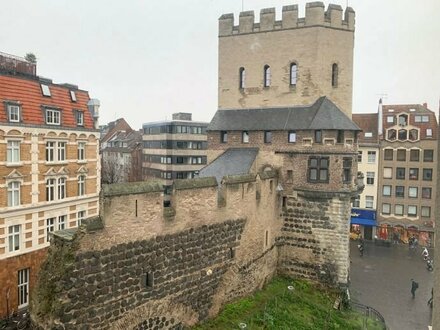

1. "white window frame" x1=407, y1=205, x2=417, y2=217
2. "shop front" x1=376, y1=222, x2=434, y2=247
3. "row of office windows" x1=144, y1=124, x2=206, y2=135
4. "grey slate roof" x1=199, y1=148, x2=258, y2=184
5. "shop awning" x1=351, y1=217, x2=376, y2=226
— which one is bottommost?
"shop front" x1=376, y1=222, x2=434, y2=247

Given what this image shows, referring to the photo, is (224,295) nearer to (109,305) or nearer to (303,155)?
(109,305)

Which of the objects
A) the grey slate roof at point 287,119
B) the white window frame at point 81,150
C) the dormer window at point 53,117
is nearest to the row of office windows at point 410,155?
the grey slate roof at point 287,119

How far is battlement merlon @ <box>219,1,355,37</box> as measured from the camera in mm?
19969

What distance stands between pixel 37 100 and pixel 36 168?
390cm

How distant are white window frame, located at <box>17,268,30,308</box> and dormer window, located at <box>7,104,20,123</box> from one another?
24.6ft

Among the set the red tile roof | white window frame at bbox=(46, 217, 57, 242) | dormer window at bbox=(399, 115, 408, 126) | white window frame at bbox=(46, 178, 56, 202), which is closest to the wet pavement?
dormer window at bbox=(399, 115, 408, 126)

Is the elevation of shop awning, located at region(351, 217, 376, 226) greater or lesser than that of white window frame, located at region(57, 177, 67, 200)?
lesser

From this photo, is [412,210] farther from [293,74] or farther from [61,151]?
[61,151]

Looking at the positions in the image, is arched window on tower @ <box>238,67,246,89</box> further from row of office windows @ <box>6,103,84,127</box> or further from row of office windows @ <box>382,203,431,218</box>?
row of office windows @ <box>382,203,431,218</box>

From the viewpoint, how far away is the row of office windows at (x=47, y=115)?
62.7 feet

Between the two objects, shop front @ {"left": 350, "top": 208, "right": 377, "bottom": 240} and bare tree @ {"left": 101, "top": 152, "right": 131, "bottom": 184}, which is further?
bare tree @ {"left": 101, "top": 152, "right": 131, "bottom": 184}

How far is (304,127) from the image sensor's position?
19219 mm

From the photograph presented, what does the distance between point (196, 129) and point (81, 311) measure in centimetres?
3993

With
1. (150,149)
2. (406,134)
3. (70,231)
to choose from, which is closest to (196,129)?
(150,149)
